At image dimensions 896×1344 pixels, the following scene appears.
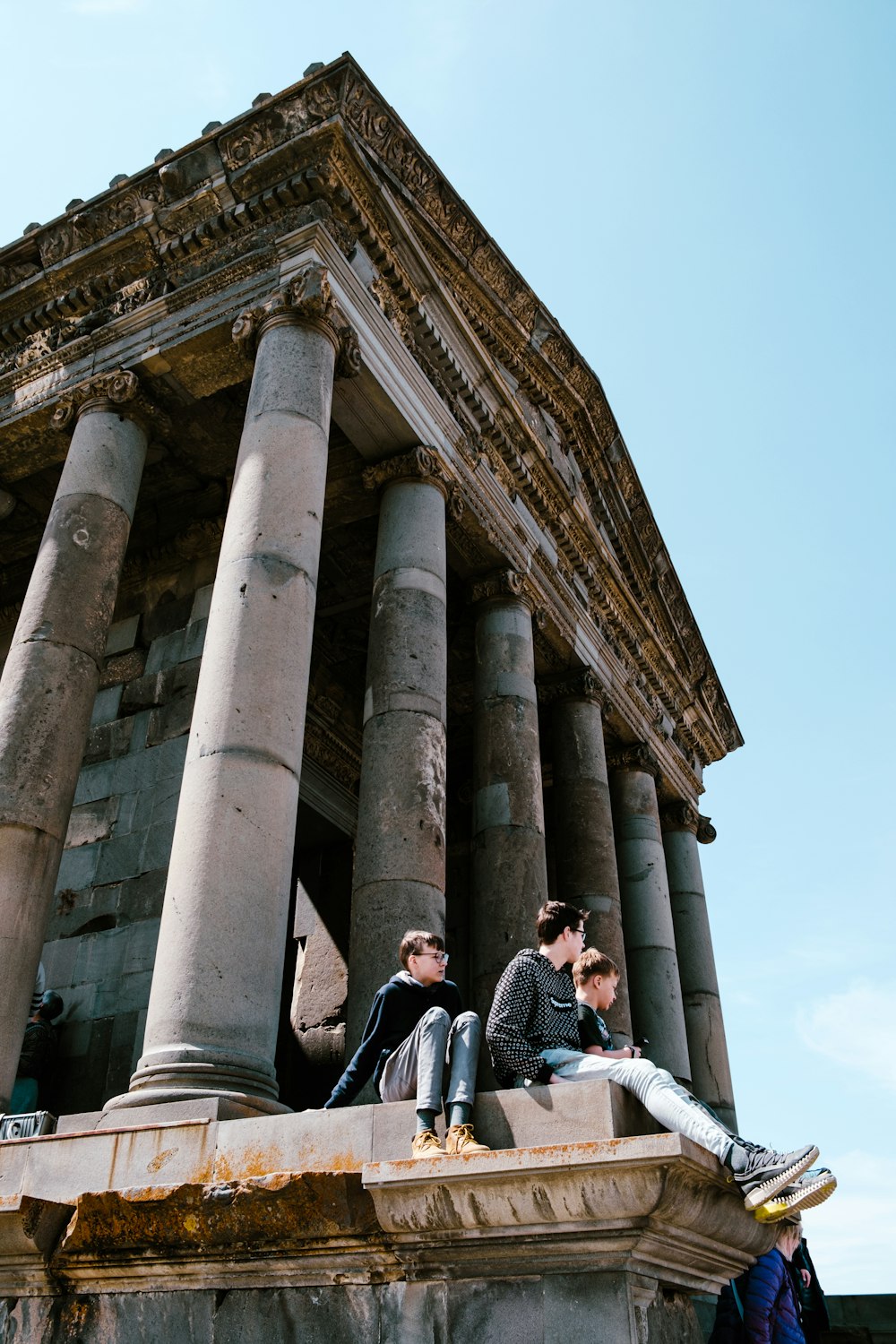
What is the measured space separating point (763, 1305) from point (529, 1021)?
230 centimetres

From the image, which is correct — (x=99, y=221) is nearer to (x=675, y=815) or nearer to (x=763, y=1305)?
(x=763, y=1305)

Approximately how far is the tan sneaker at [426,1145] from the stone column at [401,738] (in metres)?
4.19

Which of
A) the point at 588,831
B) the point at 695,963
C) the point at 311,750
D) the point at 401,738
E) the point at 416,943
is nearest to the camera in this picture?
the point at 416,943

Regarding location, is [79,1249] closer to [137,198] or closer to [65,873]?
[65,873]

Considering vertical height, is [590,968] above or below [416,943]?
below

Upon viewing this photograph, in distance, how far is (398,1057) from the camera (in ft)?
20.7

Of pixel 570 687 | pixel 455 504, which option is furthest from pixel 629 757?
pixel 455 504

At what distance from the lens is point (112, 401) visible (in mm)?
12578

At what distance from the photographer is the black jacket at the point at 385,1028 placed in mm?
6703

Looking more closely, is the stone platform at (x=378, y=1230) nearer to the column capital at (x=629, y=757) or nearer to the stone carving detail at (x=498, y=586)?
the stone carving detail at (x=498, y=586)

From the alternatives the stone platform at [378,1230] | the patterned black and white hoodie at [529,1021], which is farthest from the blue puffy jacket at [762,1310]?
the patterned black and white hoodie at [529,1021]

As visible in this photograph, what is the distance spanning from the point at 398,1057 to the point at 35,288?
12.3 meters

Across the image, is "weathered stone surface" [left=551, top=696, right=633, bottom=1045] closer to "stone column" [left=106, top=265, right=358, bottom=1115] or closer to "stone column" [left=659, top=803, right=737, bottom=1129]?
"stone column" [left=659, top=803, right=737, bottom=1129]

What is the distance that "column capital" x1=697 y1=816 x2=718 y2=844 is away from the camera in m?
25.0
